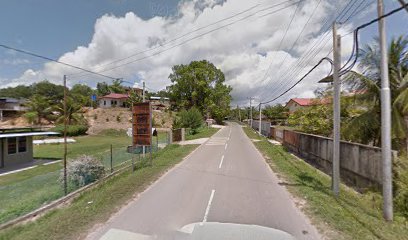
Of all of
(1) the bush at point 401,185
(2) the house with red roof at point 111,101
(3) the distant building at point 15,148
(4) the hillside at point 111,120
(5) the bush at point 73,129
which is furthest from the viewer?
(2) the house with red roof at point 111,101

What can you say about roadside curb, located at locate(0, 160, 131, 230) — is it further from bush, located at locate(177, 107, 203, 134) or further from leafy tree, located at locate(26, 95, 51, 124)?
leafy tree, located at locate(26, 95, 51, 124)

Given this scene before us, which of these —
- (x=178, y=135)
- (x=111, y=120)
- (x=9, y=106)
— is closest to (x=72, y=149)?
(x=178, y=135)

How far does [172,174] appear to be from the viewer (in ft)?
38.9

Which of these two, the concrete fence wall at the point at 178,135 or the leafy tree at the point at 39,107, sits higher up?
the leafy tree at the point at 39,107

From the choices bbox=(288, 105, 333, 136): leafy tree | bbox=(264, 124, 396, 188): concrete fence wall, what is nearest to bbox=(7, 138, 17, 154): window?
bbox=(264, 124, 396, 188): concrete fence wall

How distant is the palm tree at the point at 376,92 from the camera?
32.0 feet

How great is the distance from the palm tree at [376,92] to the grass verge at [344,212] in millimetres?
2831

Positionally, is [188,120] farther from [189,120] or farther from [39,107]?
[39,107]

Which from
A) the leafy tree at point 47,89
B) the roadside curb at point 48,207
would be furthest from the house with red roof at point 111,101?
the roadside curb at point 48,207

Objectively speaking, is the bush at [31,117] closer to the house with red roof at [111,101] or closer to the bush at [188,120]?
the house with red roof at [111,101]

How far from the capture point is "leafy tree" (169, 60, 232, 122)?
6206cm

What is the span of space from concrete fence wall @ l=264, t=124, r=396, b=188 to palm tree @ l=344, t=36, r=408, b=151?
125 centimetres

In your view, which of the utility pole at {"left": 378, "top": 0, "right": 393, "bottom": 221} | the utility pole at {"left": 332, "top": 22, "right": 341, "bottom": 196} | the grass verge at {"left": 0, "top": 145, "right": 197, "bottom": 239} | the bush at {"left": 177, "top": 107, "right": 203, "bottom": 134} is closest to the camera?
the grass verge at {"left": 0, "top": 145, "right": 197, "bottom": 239}

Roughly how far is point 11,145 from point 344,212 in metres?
21.2
